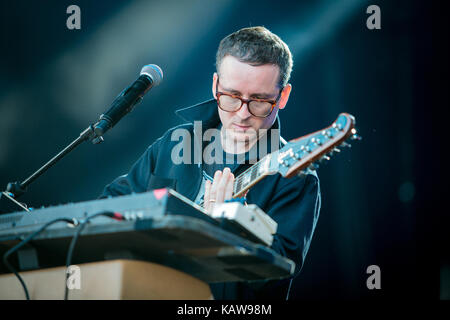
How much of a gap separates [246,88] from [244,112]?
0.44 ft

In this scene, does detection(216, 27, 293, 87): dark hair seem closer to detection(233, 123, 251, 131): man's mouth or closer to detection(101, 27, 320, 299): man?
detection(101, 27, 320, 299): man

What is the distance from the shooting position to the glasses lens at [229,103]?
8.39ft

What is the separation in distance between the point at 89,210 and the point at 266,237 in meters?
0.58

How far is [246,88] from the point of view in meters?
2.54

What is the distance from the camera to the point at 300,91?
402 cm

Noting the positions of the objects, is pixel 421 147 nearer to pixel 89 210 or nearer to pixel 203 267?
pixel 203 267

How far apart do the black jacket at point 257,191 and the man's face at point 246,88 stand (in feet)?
0.65

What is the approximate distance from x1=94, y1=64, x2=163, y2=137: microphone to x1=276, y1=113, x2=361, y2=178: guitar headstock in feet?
2.49

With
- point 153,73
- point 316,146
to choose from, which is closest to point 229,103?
point 153,73

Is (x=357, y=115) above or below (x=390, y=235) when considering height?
above

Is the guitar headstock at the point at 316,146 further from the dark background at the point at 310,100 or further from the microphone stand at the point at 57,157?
the dark background at the point at 310,100

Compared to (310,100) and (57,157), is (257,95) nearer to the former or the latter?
(57,157)

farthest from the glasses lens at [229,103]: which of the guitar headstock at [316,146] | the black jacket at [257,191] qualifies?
the guitar headstock at [316,146]
